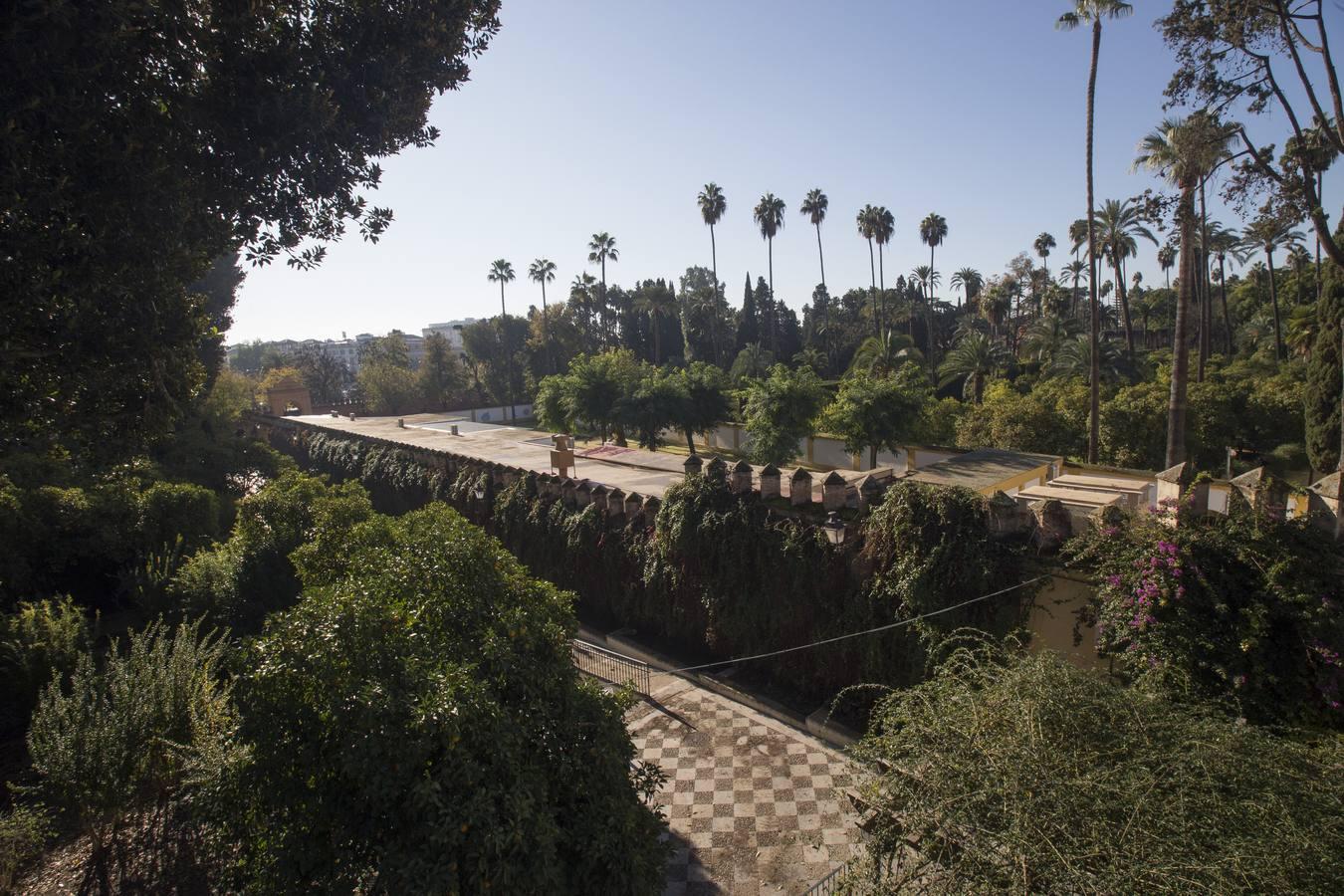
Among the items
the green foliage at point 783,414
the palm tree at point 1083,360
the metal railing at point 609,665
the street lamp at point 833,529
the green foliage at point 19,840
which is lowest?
the metal railing at point 609,665

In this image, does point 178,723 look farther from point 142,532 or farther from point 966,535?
point 966,535

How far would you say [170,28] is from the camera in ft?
26.0

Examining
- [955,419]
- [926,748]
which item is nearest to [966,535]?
[926,748]

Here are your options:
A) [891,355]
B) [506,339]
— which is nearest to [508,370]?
[506,339]

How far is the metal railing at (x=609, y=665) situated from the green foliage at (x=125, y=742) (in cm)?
615

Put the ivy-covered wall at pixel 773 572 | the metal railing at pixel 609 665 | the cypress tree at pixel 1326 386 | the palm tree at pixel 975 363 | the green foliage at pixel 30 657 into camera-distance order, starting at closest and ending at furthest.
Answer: the ivy-covered wall at pixel 773 572
the green foliage at pixel 30 657
the metal railing at pixel 609 665
the cypress tree at pixel 1326 386
the palm tree at pixel 975 363

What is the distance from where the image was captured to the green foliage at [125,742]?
784cm

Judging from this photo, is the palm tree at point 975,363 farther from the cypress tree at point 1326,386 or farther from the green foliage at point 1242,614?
the green foliage at point 1242,614

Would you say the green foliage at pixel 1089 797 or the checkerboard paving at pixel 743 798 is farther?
the checkerboard paving at pixel 743 798

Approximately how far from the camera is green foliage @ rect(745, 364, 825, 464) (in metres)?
24.6

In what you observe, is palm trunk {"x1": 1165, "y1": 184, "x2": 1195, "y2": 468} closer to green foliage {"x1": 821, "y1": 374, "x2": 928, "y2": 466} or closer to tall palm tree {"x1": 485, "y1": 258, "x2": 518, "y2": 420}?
green foliage {"x1": 821, "y1": 374, "x2": 928, "y2": 466}

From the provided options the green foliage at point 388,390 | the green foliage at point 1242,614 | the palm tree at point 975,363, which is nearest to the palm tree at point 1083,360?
the palm tree at point 975,363

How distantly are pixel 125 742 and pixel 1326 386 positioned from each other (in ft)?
89.2

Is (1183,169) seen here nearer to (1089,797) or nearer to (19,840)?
(1089,797)
